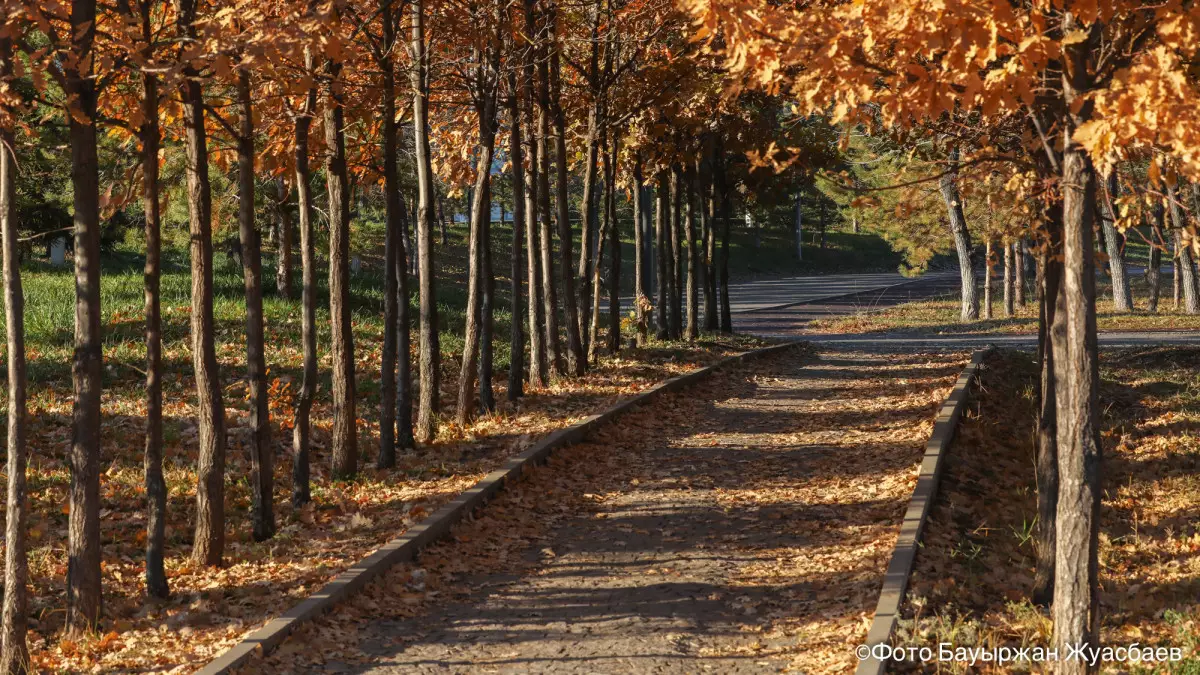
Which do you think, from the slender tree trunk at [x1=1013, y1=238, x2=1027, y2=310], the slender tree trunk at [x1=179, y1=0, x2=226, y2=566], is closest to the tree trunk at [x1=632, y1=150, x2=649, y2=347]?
the slender tree trunk at [x1=179, y1=0, x2=226, y2=566]

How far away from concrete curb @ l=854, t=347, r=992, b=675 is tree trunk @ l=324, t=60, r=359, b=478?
540 cm

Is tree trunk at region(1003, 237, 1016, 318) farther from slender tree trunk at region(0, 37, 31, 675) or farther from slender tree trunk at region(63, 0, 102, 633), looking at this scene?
slender tree trunk at region(0, 37, 31, 675)

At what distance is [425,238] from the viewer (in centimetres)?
1230

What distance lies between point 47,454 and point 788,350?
52.3 feet

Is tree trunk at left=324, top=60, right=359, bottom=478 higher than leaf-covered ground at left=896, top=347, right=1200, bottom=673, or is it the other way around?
tree trunk at left=324, top=60, right=359, bottom=478

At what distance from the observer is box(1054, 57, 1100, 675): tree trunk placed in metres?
6.05

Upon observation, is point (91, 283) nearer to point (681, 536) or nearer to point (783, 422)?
point (681, 536)

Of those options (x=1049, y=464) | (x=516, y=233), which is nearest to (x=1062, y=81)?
(x=1049, y=464)

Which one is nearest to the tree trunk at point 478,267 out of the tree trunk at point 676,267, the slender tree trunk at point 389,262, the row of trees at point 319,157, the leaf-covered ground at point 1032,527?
the row of trees at point 319,157

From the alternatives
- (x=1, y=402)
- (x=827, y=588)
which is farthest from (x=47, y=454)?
(x=827, y=588)

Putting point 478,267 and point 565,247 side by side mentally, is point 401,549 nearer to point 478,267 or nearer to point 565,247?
point 478,267

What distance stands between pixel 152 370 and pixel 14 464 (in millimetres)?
1387

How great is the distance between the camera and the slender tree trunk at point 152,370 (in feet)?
25.8

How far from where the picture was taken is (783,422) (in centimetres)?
1473
